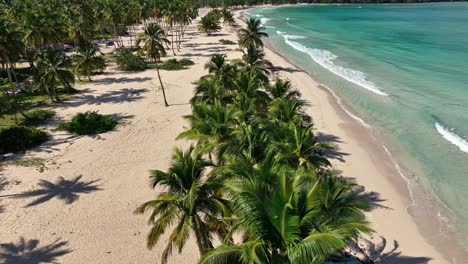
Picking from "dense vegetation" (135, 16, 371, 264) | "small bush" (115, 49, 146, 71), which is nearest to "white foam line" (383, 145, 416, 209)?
"dense vegetation" (135, 16, 371, 264)

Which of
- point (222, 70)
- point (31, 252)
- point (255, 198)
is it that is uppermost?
point (222, 70)

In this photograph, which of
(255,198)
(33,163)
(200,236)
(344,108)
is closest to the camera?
(255,198)

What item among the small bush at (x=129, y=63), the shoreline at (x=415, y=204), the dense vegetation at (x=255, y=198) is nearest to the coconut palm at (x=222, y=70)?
the dense vegetation at (x=255, y=198)

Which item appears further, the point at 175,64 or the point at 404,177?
the point at 175,64

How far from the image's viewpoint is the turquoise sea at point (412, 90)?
2632 cm

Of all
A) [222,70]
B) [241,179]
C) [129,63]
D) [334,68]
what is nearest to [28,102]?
[129,63]

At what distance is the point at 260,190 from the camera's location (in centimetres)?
998

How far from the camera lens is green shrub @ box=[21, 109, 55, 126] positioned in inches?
1345

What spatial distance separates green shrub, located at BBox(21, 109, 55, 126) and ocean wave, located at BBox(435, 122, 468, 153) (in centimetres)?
3855

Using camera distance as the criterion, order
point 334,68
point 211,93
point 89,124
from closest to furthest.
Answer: point 211,93 → point 89,124 → point 334,68

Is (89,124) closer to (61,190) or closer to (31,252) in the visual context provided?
(61,190)

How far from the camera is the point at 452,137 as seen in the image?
32.2 metres

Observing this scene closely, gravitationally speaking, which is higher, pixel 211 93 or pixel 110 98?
pixel 211 93

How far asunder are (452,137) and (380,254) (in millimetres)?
19521
